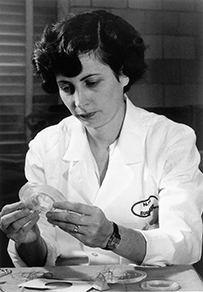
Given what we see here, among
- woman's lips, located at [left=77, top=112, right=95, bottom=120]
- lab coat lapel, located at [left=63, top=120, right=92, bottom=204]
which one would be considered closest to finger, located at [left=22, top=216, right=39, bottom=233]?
lab coat lapel, located at [left=63, top=120, right=92, bottom=204]

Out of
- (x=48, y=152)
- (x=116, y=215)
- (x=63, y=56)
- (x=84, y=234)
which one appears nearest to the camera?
(x=84, y=234)

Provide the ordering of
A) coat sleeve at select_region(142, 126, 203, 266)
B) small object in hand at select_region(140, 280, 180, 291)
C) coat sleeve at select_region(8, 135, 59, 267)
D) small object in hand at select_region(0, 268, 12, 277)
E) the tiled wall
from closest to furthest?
1. small object in hand at select_region(140, 280, 180, 291)
2. small object in hand at select_region(0, 268, 12, 277)
3. coat sleeve at select_region(142, 126, 203, 266)
4. coat sleeve at select_region(8, 135, 59, 267)
5. the tiled wall

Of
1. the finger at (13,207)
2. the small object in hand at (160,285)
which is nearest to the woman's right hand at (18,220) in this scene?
the finger at (13,207)

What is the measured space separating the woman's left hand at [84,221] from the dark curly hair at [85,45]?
19.0 inches

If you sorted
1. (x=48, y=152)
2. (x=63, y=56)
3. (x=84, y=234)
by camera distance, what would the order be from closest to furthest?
(x=84, y=234) → (x=63, y=56) → (x=48, y=152)

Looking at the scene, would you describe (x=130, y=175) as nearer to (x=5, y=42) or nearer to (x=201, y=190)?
(x=201, y=190)

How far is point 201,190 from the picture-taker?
5.59ft

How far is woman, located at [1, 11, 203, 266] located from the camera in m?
1.59

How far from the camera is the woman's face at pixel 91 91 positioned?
1.69 metres

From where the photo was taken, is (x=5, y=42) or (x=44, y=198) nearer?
(x=44, y=198)

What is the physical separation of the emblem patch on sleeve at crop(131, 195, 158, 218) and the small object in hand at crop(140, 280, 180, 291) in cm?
41

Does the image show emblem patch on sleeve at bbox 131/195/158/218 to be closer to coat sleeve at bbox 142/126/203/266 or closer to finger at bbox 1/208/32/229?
coat sleeve at bbox 142/126/203/266

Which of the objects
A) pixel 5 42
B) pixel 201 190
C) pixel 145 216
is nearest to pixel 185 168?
pixel 201 190

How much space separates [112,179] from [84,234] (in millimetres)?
386
